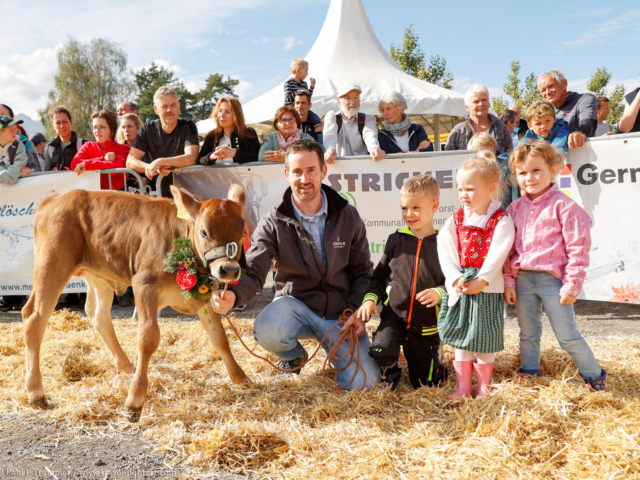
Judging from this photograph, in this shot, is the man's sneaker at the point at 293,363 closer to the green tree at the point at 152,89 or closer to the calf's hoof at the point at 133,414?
the calf's hoof at the point at 133,414

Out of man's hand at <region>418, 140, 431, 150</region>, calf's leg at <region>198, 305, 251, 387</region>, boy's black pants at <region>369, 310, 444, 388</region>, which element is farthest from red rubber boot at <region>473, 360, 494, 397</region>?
man's hand at <region>418, 140, 431, 150</region>

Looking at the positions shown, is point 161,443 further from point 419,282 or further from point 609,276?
point 609,276

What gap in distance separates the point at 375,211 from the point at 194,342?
8.25 ft

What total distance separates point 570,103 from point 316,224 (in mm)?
3938

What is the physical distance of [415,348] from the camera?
3.49 m

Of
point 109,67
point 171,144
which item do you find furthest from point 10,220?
point 109,67

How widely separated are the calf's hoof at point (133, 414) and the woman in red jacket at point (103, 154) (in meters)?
3.62

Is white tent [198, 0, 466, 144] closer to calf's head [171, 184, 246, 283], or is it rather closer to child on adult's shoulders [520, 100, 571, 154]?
child on adult's shoulders [520, 100, 571, 154]

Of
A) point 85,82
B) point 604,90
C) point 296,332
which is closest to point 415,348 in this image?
point 296,332

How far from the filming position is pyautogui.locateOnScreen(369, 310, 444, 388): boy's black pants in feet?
11.3

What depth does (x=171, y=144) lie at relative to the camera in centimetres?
595

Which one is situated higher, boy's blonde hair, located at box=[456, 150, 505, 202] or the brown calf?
boy's blonde hair, located at box=[456, 150, 505, 202]

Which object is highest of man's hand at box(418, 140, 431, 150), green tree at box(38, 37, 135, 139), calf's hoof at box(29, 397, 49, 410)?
green tree at box(38, 37, 135, 139)

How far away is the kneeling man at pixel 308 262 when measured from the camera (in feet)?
11.7
